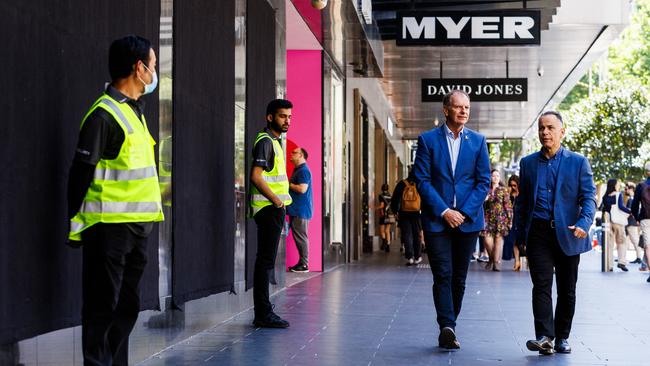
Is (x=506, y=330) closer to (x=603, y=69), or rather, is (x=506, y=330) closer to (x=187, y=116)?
(x=187, y=116)

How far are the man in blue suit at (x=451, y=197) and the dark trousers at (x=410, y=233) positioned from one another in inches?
474

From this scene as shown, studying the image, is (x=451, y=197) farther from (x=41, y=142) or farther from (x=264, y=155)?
(x=41, y=142)

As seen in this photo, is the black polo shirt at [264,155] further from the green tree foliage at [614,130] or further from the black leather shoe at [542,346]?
the green tree foliage at [614,130]

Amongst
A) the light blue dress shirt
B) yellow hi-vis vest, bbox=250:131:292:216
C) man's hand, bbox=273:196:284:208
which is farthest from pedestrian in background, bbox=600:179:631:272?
the light blue dress shirt

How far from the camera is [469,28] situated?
1383 cm

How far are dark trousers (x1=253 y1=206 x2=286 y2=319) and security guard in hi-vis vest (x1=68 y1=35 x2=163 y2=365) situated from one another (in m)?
3.59

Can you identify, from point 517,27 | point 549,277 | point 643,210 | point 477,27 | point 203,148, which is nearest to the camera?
point 549,277

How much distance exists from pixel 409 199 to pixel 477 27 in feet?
23.0

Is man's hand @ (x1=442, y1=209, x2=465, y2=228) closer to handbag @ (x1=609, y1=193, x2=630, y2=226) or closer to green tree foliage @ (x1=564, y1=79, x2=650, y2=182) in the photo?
handbag @ (x1=609, y1=193, x2=630, y2=226)

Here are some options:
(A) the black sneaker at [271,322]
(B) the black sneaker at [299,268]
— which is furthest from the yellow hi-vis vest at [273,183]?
(B) the black sneaker at [299,268]

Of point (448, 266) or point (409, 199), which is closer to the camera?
point (448, 266)

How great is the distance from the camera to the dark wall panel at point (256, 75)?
10047 mm

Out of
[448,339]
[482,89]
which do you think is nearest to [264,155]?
[448,339]

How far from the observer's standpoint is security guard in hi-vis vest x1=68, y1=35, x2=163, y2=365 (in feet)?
15.6
